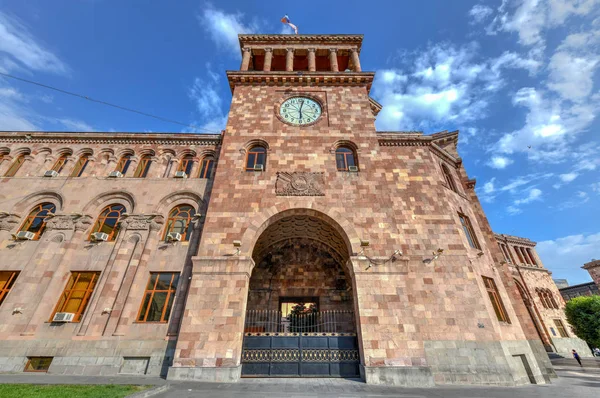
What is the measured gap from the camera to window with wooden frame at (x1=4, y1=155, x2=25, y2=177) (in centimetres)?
1632

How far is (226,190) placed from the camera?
13547mm

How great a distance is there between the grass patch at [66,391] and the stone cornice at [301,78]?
57.7 feet

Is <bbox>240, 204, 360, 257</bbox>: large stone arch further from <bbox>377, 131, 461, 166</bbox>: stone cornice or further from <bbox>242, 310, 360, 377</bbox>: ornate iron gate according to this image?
<bbox>377, 131, 461, 166</bbox>: stone cornice

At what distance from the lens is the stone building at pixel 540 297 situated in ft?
92.3

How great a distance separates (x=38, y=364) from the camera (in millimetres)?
10758

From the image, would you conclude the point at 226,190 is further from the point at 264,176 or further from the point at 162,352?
the point at 162,352

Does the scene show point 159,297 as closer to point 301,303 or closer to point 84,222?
point 84,222

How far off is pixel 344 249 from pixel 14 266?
17226 mm

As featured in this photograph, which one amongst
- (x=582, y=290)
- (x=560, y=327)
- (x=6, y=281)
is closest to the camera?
(x=6, y=281)

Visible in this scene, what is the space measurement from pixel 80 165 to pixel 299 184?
15.0 metres

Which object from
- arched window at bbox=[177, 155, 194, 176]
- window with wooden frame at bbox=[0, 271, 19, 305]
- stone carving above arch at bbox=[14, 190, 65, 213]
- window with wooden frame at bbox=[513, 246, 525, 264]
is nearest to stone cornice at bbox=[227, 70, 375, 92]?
arched window at bbox=[177, 155, 194, 176]

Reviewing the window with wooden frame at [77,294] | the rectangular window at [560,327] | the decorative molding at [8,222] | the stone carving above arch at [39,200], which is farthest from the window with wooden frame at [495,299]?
the rectangular window at [560,327]

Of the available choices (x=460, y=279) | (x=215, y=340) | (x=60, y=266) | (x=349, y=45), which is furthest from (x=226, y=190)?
(x=349, y=45)

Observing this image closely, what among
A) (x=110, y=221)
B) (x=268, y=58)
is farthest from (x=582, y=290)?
(x=110, y=221)
